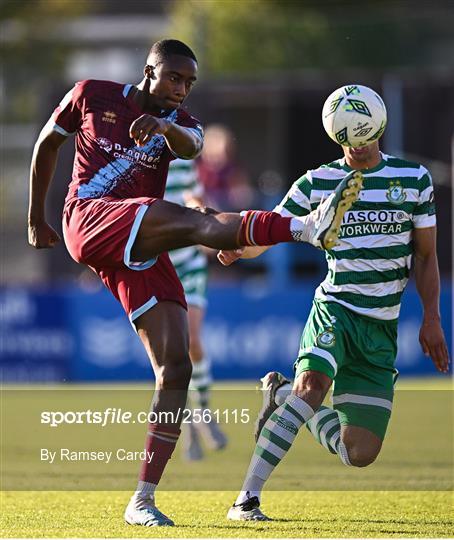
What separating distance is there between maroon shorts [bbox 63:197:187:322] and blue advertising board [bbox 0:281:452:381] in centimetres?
886

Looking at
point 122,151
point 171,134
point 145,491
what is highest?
point 171,134

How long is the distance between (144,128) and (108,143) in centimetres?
74

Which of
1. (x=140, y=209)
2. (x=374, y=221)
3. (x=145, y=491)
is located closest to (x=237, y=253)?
(x=140, y=209)

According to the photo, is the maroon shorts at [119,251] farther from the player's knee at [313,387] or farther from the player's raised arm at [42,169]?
the player's knee at [313,387]

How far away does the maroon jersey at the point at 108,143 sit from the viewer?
741 cm

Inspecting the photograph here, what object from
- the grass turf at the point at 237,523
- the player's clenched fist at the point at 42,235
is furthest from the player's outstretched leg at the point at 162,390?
the player's clenched fist at the point at 42,235

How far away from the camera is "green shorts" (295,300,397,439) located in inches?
295

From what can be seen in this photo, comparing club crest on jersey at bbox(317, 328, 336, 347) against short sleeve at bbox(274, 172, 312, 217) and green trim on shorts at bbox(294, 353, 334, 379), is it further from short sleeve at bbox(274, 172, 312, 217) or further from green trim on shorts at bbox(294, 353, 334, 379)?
short sleeve at bbox(274, 172, 312, 217)

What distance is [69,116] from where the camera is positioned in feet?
24.7

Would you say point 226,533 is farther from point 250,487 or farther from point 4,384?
point 4,384

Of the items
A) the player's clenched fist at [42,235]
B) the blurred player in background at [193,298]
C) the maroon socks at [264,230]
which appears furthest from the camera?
the blurred player in background at [193,298]

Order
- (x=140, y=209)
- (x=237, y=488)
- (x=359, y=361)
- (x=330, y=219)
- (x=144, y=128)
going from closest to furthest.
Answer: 1. (x=330, y=219)
2. (x=144, y=128)
3. (x=140, y=209)
4. (x=359, y=361)
5. (x=237, y=488)

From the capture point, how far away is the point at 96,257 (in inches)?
Result: 283

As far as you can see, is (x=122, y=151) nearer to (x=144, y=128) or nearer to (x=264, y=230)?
(x=144, y=128)
